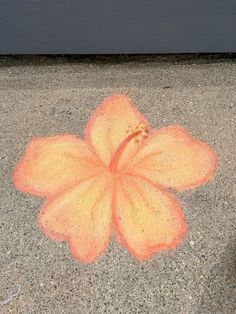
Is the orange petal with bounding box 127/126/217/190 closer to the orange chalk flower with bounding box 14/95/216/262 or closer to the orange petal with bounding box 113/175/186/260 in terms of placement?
the orange chalk flower with bounding box 14/95/216/262

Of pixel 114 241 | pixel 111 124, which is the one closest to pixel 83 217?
pixel 114 241

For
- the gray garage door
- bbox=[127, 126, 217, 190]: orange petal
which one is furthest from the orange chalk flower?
the gray garage door

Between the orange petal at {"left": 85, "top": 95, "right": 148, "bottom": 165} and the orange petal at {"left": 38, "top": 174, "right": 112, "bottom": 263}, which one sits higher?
the orange petal at {"left": 85, "top": 95, "right": 148, "bottom": 165}

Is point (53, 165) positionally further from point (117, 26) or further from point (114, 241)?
point (117, 26)

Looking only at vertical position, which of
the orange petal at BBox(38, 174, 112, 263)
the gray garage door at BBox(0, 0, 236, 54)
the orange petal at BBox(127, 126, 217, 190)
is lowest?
the orange petal at BBox(38, 174, 112, 263)

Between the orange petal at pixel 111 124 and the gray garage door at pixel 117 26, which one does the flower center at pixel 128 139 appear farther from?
the gray garage door at pixel 117 26

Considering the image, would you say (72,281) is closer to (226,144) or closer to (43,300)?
(43,300)

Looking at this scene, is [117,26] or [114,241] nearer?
[114,241]
